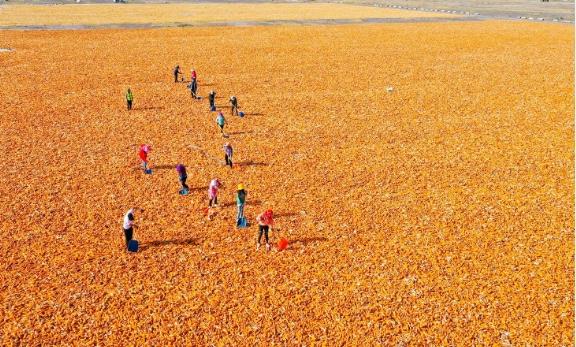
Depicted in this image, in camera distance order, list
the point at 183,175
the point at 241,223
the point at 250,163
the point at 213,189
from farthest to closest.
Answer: the point at 250,163 < the point at 183,175 < the point at 213,189 < the point at 241,223

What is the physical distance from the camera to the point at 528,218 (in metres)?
15.3

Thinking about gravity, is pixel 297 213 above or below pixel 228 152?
below

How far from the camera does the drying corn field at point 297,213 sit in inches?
430

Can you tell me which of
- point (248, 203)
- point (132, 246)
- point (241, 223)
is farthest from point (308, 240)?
point (132, 246)

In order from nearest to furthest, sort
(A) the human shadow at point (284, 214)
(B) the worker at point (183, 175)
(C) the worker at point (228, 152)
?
(A) the human shadow at point (284, 214) < (B) the worker at point (183, 175) < (C) the worker at point (228, 152)

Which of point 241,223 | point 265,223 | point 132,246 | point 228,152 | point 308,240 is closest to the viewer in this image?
point 265,223

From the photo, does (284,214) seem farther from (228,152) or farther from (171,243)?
(228,152)

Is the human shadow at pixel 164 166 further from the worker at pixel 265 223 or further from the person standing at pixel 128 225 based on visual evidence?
the worker at pixel 265 223

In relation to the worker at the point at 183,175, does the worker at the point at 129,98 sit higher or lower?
higher

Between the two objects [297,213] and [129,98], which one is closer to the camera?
[297,213]

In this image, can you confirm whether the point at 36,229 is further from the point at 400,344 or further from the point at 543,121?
the point at 543,121

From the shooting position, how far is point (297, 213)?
51.3ft

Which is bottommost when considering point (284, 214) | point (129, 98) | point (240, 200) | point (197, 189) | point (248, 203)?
point (284, 214)

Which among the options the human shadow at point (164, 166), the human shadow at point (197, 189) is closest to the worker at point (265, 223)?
the human shadow at point (197, 189)
